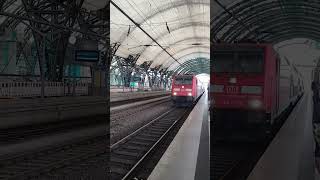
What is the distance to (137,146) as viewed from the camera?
222cm

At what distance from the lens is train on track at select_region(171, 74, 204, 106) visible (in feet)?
7.84

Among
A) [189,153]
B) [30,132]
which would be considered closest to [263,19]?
[189,153]

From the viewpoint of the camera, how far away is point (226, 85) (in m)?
1.72

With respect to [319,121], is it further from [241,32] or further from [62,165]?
[62,165]

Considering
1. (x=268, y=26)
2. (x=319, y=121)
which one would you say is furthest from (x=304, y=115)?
(x=268, y=26)

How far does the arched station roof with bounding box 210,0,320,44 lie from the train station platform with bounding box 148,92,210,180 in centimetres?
31

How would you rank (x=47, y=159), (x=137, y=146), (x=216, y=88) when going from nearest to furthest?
(x=216, y=88) → (x=137, y=146) → (x=47, y=159)

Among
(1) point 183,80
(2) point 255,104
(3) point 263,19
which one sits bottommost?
(2) point 255,104

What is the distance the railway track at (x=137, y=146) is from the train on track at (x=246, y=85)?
49 cm

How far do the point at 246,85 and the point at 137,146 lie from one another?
2.43 ft

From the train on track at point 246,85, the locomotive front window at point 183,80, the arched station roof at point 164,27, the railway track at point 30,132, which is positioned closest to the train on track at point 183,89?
the locomotive front window at point 183,80

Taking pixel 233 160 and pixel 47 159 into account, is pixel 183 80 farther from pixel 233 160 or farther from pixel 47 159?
pixel 47 159

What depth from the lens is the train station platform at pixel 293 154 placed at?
150 cm

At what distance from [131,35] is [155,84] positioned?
0.71m
